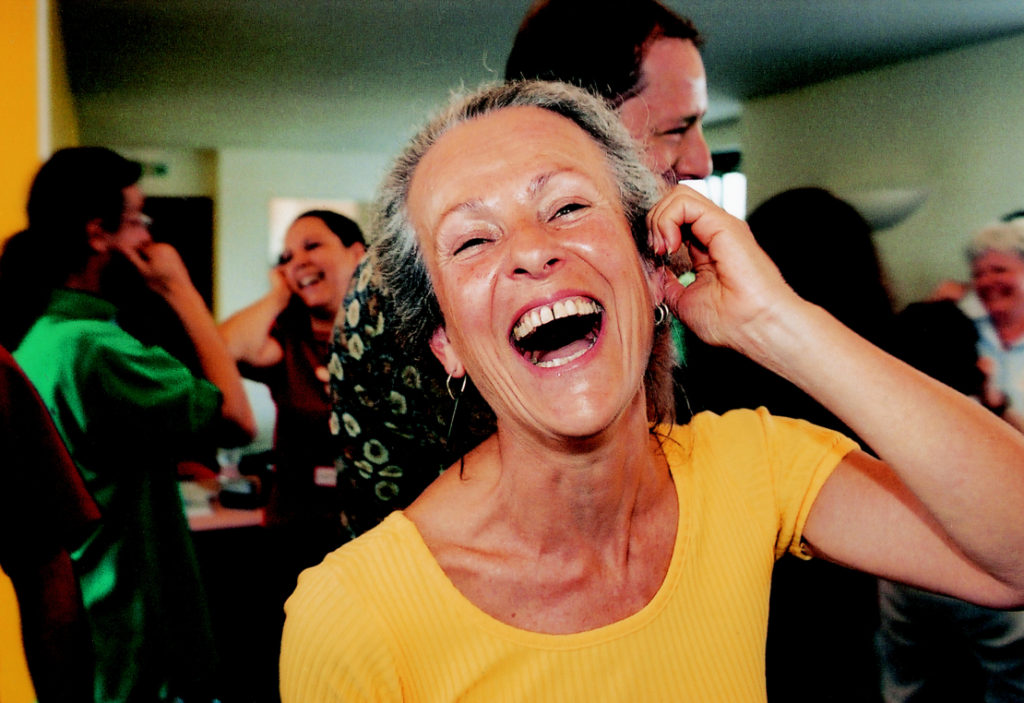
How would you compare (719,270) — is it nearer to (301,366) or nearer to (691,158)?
(691,158)

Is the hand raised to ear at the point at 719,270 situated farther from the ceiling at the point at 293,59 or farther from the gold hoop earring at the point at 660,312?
the ceiling at the point at 293,59

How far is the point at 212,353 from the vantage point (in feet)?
4.58

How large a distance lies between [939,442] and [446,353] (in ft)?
1.84

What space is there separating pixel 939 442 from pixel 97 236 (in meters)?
1.22

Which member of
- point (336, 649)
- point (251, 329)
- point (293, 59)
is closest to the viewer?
point (336, 649)

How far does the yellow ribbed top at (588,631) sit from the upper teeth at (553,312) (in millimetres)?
250

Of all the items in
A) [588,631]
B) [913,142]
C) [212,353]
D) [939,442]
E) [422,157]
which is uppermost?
[913,142]

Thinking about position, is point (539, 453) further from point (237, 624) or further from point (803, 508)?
point (237, 624)

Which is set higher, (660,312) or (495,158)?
(495,158)

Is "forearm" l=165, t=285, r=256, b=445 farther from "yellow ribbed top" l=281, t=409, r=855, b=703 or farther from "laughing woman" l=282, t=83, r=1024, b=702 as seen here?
"yellow ribbed top" l=281, t=409, r=855, b=703

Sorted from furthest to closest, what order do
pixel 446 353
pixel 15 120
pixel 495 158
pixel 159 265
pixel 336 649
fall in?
pixel 159 265, pixel 15 120, pixel 446 353, pixel 495 158, pixel 336 649

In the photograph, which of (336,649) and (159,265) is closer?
(336,649)

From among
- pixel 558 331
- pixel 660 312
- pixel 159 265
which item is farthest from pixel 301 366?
pixel 660 312

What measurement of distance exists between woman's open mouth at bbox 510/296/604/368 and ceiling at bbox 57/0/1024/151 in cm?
59
